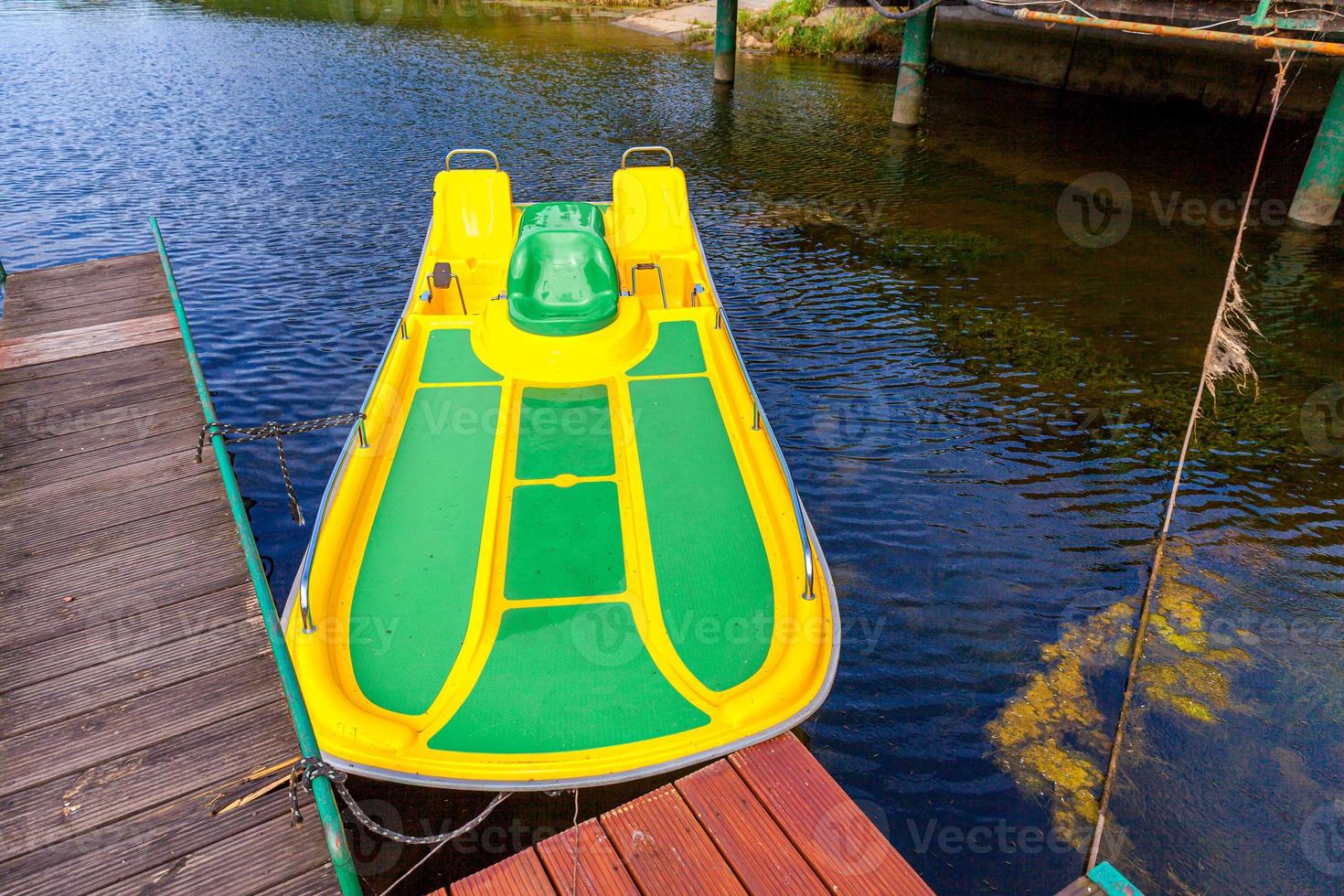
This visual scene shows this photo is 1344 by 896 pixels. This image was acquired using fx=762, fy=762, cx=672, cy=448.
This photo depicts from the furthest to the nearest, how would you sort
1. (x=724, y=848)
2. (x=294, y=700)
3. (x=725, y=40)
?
(x=725, y=40) < (x=724, y=848) < (x=294, y=700)

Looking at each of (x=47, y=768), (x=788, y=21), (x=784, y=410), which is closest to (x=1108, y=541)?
(x=784, y=410)

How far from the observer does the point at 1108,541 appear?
8672 millimetres

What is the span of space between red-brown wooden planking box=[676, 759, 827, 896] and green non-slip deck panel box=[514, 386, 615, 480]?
3.22 meters

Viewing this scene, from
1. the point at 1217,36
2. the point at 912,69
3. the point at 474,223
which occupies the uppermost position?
the point at 1217,36

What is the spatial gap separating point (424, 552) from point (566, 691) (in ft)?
6.26

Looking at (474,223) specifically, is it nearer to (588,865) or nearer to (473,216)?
(473,216)

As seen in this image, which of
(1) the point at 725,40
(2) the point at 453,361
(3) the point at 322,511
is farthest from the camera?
(1) the point at 725,40

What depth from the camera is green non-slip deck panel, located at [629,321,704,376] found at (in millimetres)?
8711

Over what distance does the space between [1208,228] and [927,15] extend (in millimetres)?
10844

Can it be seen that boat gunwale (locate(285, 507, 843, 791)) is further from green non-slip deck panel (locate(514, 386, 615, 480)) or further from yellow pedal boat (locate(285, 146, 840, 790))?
green non-slip deck panel (locate(514, 386, 615, 480))

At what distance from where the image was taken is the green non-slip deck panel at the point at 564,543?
6.28m

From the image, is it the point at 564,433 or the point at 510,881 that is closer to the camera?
the point at 510,881

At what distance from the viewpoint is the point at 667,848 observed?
4656 mm

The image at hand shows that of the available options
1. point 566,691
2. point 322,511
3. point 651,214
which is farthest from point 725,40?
point 566,691
